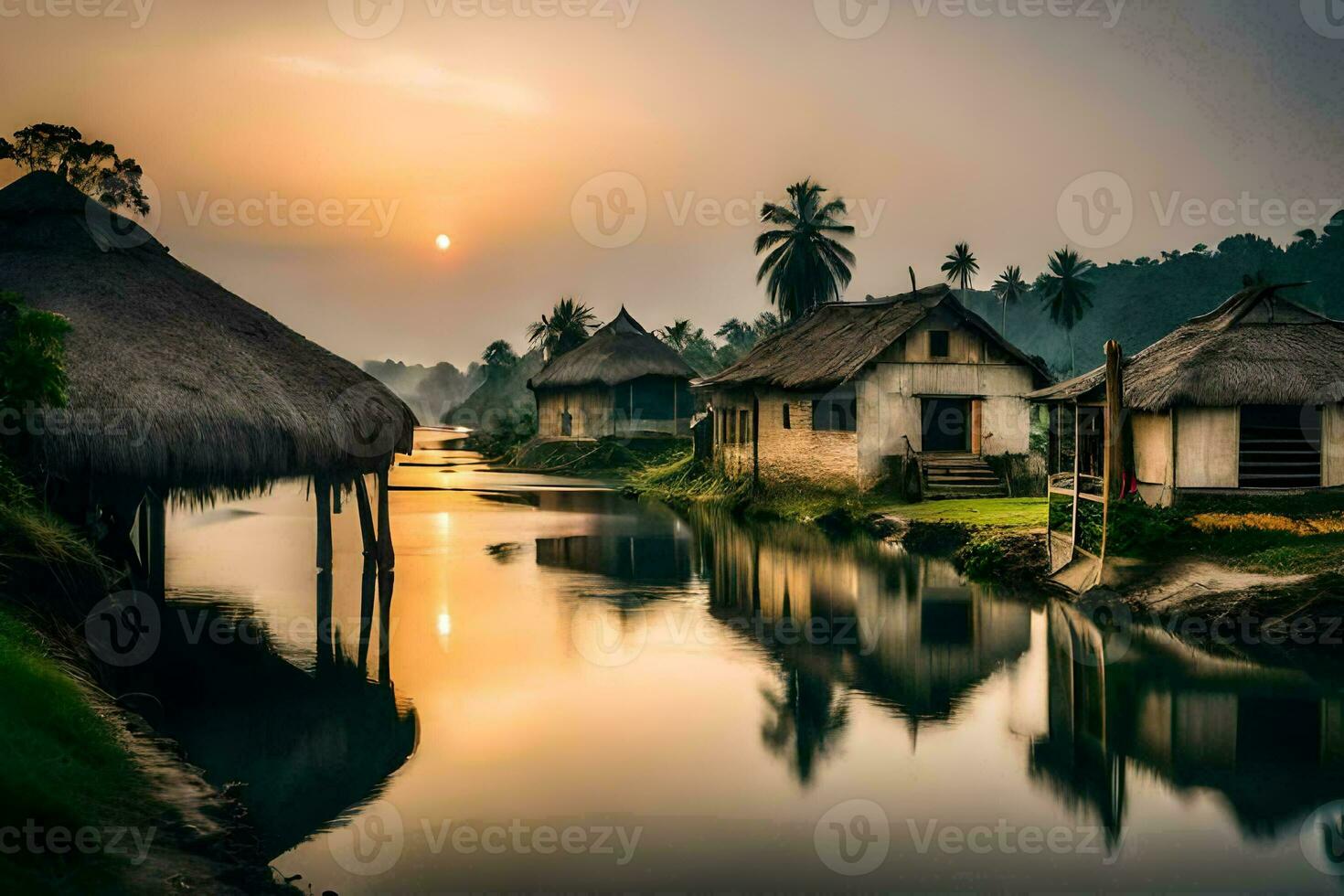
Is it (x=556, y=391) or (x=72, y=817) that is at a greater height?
(x=556, y=391)

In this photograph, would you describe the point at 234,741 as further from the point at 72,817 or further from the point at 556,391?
the point at 556,391

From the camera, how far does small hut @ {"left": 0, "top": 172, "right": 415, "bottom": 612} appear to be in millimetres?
15914

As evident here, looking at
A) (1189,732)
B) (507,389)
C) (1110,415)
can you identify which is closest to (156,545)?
(1110,415)

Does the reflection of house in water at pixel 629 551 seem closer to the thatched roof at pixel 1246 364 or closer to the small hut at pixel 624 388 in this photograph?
the thatched roof at pixel 1246 364

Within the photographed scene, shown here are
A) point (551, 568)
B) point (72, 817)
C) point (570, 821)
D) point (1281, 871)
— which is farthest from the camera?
point (551, 568)

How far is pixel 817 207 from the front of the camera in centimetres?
5588

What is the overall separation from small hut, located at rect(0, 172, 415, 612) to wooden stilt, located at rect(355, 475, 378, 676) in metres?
0.14

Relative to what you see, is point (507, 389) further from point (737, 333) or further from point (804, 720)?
point (804, 720)

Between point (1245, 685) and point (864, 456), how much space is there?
18.6 m

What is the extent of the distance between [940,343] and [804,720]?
73.5 feet

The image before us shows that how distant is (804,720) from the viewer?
41.2ft

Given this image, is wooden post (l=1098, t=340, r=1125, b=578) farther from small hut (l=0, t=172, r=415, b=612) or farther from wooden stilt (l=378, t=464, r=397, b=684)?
small hut (l=0, t=172, r=415, b=612)

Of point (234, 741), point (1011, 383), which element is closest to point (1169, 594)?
point (234, 741)

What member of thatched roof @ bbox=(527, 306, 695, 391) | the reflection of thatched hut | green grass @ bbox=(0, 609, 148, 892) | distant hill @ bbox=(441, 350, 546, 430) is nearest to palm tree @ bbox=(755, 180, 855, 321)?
thatched roof @ bbox=(527, 306, 695, 391)
